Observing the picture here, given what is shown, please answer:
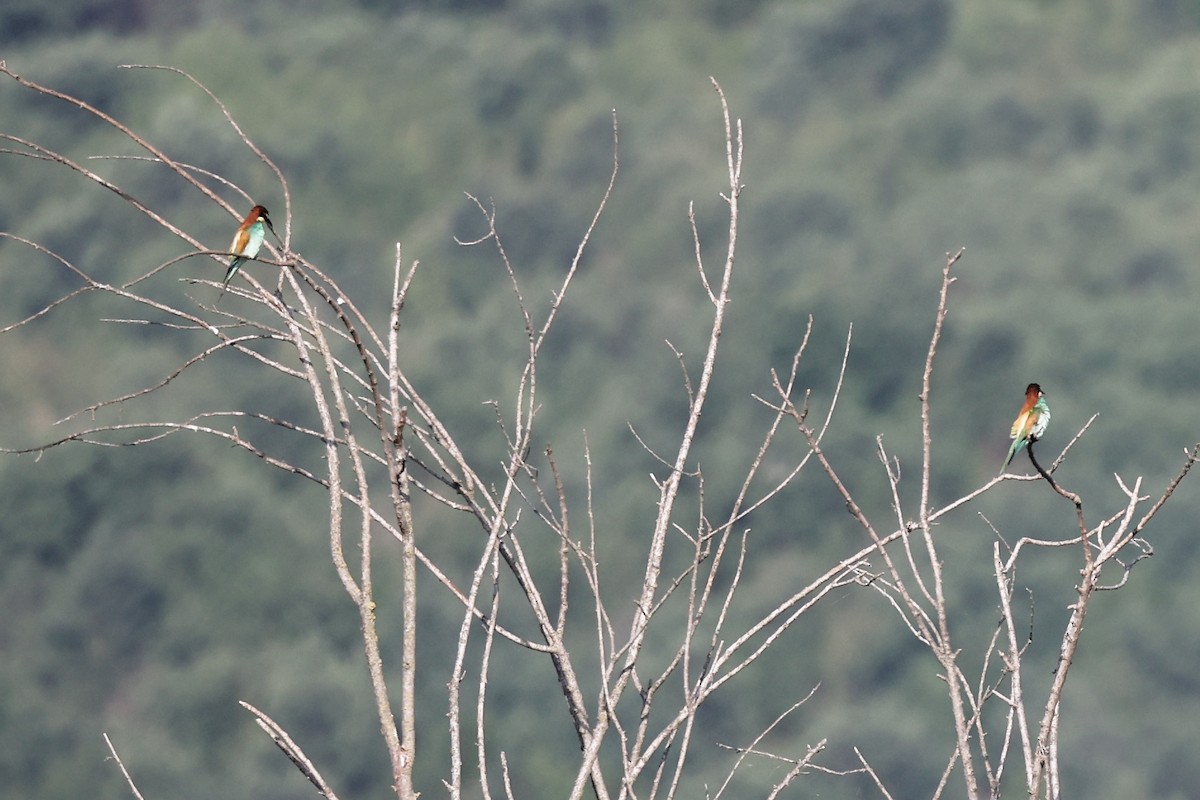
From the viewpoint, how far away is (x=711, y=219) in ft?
156

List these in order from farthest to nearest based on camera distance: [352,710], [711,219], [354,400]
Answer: [711,219]
[352,710]
[354,400]

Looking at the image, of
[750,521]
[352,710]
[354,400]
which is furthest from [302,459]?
[354,400]

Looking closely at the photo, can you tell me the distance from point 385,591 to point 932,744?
Result: 1293cm

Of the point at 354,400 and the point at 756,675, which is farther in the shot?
the point at 756,675

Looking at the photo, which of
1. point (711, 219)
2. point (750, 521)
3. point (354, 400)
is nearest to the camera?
point (354, 400)

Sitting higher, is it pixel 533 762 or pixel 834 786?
pixel 834 786

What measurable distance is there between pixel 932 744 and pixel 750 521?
7176 millimetres

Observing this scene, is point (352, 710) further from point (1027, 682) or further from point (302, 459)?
point (1027, 682)

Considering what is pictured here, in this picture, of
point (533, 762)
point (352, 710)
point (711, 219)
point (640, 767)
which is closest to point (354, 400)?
point (640, 767)

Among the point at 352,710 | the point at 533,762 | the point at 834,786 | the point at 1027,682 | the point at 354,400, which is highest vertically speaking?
the point at 1027,682

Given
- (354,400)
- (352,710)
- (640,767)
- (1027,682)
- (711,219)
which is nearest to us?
(640,767)

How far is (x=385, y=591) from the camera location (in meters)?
37.1

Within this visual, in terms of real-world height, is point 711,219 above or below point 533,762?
above

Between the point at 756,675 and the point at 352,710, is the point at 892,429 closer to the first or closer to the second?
the point at 756,675
